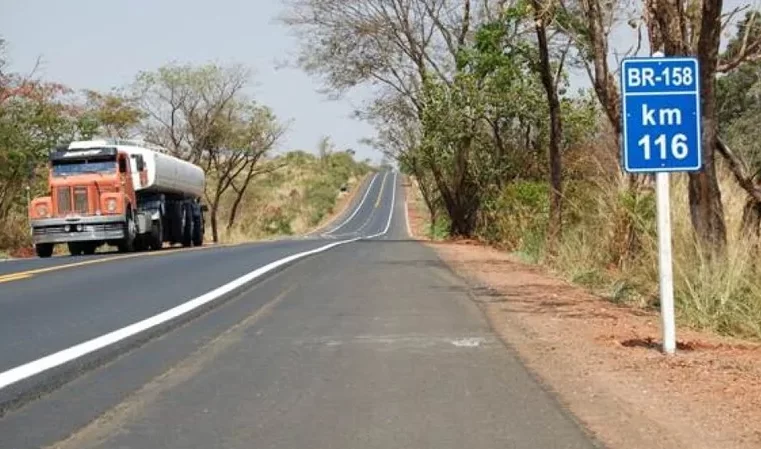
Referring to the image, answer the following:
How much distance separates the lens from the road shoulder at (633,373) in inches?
257

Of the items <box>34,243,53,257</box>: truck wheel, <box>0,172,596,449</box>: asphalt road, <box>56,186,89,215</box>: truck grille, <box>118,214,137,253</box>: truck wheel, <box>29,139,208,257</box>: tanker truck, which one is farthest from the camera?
<box>118,214,137,253</box>: truck wheel

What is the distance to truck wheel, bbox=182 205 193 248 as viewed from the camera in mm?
41109

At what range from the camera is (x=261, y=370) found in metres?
8.70

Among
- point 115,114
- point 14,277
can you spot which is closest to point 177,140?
point 115,114

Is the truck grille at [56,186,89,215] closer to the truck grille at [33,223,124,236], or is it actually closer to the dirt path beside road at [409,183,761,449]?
the truck grille at [33,223,124,236]

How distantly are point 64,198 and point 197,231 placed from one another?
11.5m

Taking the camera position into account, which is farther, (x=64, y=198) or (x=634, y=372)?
(x=64, y=198)

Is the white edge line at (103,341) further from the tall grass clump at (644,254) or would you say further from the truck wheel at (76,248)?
the truck wheel at (76,248)

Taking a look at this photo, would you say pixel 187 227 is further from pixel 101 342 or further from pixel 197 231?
pixel 101 342

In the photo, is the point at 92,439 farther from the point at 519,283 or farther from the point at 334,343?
the point at 519,283

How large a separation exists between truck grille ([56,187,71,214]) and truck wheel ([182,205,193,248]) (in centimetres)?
878

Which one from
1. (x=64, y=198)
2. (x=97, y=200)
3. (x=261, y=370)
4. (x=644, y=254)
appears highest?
(x=64, y=198)

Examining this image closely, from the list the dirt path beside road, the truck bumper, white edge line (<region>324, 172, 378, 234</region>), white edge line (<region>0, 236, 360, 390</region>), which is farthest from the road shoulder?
white edge line (<region>324, 172, 378, 234</region>)

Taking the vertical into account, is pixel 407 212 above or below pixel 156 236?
below
